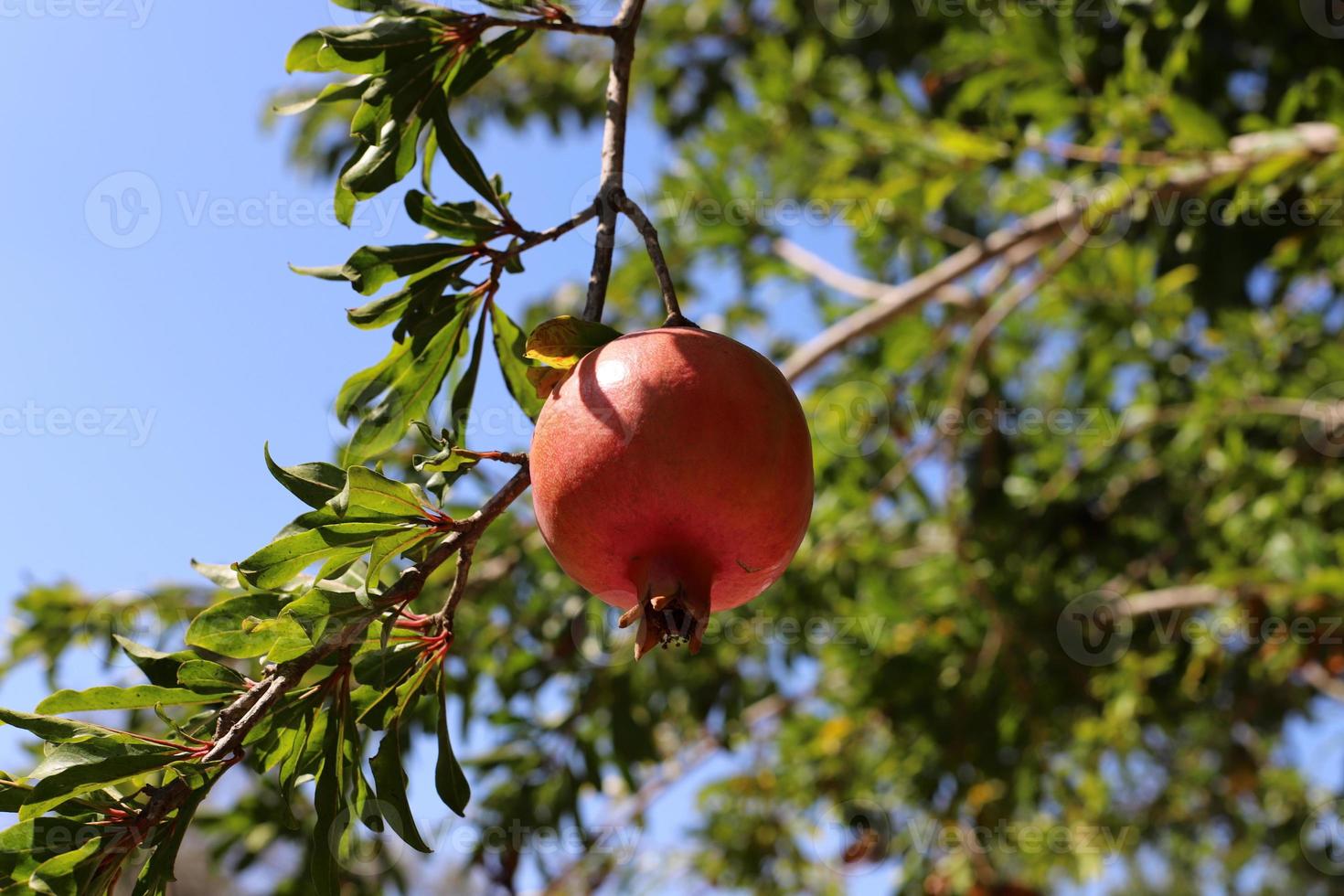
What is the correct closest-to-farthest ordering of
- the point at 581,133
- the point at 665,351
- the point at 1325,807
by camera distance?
the point at 665,351 < the point at 1325,807 < the point at 581,133

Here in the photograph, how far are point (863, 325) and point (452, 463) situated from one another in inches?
86.2

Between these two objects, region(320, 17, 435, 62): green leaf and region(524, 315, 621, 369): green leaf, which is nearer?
region(524, 315, 621, 369): green leaf

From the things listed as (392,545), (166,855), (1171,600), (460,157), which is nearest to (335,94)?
(460,157)

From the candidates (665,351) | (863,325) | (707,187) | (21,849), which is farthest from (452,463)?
(707,187)

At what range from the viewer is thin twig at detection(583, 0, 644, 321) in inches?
45.7

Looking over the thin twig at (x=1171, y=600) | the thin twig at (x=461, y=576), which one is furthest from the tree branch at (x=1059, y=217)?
the thin twig at (x=461, y=576)

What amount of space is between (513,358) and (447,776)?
1.90ft

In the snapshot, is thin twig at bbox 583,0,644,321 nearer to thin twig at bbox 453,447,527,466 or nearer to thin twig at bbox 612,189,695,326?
thin twig at bbox 612,189,695,326

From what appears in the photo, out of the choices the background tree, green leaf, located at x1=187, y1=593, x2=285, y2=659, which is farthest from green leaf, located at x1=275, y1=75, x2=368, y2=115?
green leaf, located at x1=187, y1=593, x2=285, y2=659

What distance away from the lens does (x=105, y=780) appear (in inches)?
41.1

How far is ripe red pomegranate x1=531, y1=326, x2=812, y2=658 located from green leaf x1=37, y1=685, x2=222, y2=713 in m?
0.45

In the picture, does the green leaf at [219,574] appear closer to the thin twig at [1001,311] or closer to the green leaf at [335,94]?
the green leaf at [335,94]

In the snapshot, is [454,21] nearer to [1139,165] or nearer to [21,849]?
[21,849]

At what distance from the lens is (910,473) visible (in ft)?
12.7
